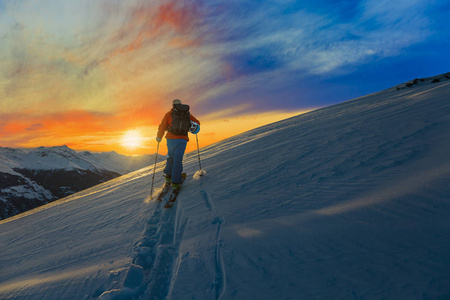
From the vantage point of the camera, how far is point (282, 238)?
2504mm

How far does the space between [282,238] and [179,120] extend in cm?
445

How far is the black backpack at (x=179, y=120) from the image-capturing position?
19.2 ft

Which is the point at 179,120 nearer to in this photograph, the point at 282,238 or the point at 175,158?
the point at 175,158

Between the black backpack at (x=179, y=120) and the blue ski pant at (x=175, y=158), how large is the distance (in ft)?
0.99

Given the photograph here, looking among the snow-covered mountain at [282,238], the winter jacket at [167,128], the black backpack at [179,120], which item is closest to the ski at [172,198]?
the snow-covered mountain at [282,238]

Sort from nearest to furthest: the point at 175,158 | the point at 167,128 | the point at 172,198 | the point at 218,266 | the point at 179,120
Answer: the point at 218,266 → the point at 172,198 → the point at 175,158 → the point at 179,120 → the point at 167,128

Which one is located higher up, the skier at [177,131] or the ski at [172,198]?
the skier at [177,131]

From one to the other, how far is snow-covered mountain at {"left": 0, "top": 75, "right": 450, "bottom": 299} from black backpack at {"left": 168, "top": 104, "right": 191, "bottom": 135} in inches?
75.5

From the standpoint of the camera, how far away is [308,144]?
255 inches

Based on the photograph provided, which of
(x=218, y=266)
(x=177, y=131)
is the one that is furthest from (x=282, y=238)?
(x=177, y=131)

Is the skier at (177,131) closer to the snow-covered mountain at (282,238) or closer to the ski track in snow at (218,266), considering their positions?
the snow-covered mountain at (282,238)

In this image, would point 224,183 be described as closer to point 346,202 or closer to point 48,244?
point 346,202

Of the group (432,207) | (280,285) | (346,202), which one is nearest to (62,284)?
(280,285)

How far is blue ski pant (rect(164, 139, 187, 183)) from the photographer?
5633 millimetres
